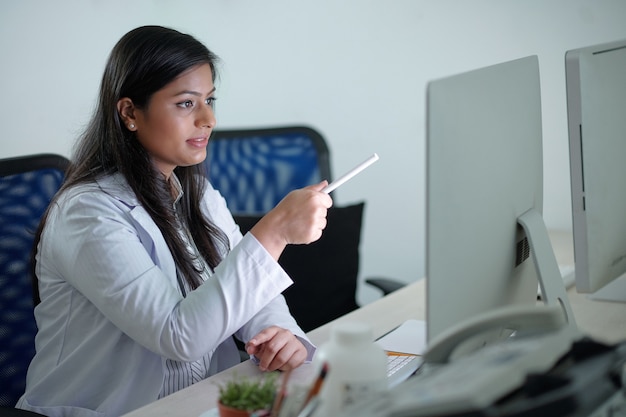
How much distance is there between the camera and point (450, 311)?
0.85 m

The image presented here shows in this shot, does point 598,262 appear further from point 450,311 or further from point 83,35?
point 83,35

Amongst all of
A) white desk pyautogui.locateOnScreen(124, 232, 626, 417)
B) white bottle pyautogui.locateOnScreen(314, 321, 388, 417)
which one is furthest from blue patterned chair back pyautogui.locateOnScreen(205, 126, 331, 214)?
white bottle pyautogui.locateOnScreen(314, 321, 388, 417)

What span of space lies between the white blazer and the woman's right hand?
3cm

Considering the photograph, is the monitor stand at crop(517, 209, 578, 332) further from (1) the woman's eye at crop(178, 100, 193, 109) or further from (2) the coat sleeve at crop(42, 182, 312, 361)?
(1) the woman's eye at crop(178, 100, 193, 109)

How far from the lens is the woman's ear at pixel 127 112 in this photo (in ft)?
4.72

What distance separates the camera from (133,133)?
58.3 inches

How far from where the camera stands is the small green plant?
880mm

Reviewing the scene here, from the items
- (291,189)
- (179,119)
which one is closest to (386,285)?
(291,189)

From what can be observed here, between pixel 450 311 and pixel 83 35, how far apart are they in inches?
73.0

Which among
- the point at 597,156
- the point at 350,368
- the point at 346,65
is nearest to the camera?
the point at 350,368

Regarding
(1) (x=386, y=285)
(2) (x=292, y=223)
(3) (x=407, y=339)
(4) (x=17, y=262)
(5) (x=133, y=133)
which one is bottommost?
(1) (x=386, y=285)

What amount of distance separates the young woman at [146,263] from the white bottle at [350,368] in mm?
490

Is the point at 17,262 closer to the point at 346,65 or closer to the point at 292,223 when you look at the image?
the point at 292,223

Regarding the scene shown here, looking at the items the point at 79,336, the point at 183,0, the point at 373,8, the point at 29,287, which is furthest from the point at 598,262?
the point at 183,0
